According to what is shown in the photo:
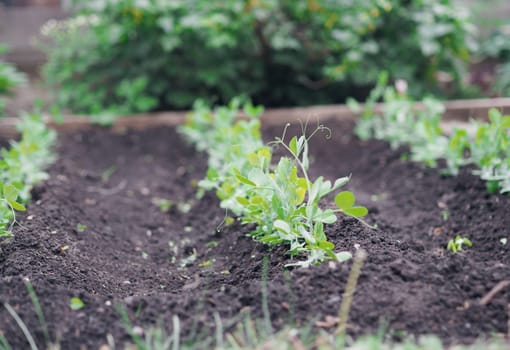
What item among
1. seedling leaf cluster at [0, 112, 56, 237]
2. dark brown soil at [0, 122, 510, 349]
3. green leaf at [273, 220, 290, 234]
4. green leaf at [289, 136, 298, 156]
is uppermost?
green leaf at [289, 136, 298, 156]

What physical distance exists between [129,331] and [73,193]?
169 cm

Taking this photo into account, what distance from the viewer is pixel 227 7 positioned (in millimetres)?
4547

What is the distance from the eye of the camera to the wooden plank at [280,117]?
439 centimetres

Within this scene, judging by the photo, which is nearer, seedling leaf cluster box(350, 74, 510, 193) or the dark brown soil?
the dark brown soil

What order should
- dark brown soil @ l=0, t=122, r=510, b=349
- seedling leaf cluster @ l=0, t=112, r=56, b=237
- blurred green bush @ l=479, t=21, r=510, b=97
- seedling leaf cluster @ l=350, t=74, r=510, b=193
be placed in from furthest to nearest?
1. blurred green bush @ l=479, t=21, r=510, b=97
2. seedling leaf cluster @ l=350, t=74, r=510, b=193
3. seedling leaf cluster @ l=0, t=112, r=56, b=237
4. dark brown soil @ l=0, t=122, r=510, b=349

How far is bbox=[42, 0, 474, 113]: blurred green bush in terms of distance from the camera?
4574 millimetres

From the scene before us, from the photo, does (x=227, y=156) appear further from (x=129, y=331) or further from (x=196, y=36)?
(x=196, y=36)

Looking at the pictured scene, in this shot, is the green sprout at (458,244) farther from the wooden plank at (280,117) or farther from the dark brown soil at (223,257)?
the wooden plank at (280,117)

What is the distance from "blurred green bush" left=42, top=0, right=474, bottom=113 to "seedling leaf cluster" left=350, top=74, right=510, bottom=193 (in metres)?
0.71

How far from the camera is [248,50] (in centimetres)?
500

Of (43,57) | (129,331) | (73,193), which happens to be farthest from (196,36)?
(129,331)

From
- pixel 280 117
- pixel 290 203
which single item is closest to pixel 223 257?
pixel 290 203

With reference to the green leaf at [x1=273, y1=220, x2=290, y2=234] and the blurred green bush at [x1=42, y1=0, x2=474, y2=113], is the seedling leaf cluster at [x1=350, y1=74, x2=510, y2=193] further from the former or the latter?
the green leaf at [x1=273, y1=220, x2=290, y2=234]

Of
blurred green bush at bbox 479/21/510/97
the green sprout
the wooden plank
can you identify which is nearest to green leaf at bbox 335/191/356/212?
the green sprout
